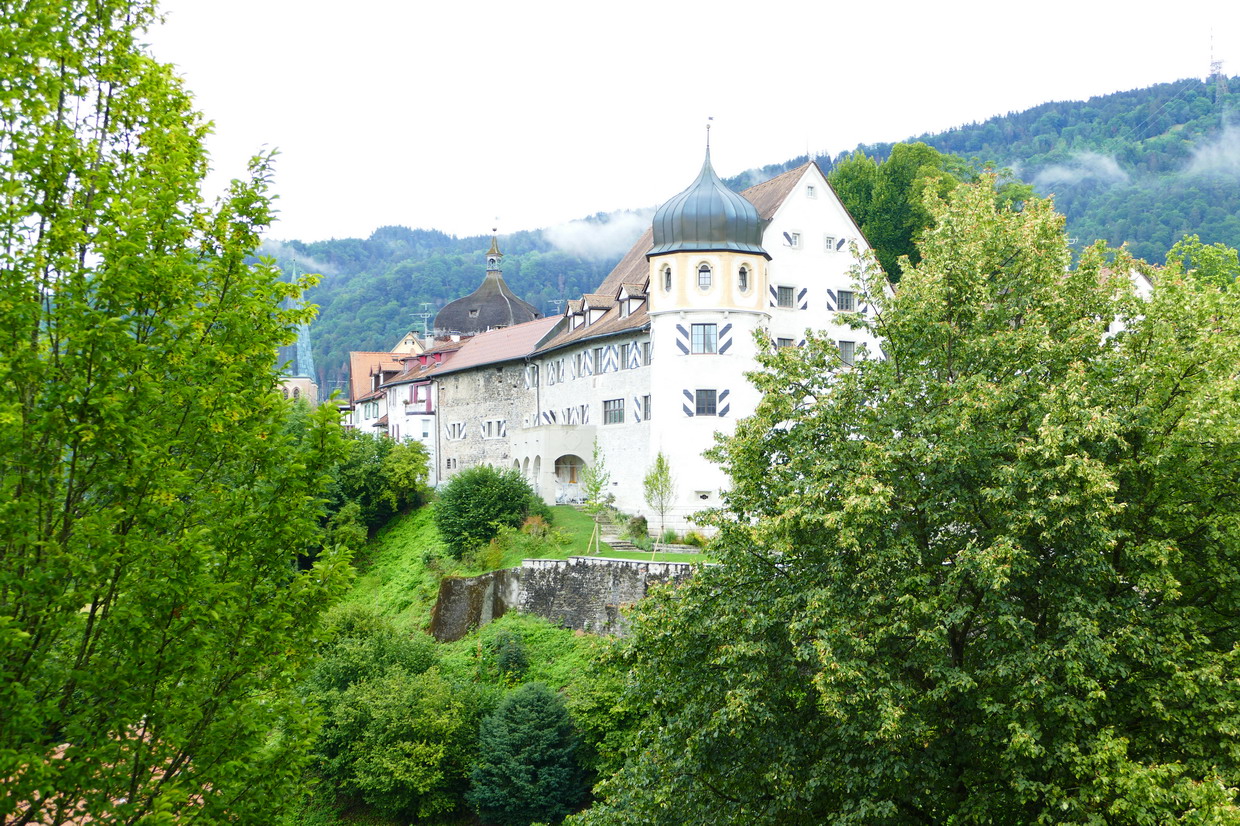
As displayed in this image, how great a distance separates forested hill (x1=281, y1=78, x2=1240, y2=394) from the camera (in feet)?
337

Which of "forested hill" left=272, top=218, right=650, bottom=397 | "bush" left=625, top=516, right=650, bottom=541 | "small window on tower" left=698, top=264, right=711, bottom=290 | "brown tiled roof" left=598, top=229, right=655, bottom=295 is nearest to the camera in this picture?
"small window on tower" left=698, top=264, right=711, bottom=290

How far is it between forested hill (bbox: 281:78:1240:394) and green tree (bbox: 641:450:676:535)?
220 ft

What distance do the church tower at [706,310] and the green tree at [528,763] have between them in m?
10.5

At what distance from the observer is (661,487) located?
121 feet

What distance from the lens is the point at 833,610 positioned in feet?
47.9

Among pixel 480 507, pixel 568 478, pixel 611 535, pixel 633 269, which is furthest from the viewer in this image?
pixel 633 269

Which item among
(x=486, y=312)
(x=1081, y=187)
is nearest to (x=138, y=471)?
(x=486, y=312)

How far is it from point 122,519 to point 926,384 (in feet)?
36.7

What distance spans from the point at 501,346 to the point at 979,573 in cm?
4610

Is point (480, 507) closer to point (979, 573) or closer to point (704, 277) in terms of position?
point (704, 277)

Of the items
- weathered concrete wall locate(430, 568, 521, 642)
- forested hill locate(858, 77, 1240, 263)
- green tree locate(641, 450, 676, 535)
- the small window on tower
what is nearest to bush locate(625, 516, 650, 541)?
green tree locate(641, 450, 676, 535)

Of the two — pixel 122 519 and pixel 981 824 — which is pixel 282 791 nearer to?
pixel 122 519

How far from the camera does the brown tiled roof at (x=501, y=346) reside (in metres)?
54.3

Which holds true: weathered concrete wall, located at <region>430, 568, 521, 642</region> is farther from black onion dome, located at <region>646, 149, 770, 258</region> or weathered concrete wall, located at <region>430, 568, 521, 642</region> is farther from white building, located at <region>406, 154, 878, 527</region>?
black onion dome, located at <region>646, 149, 770, 258</region>
